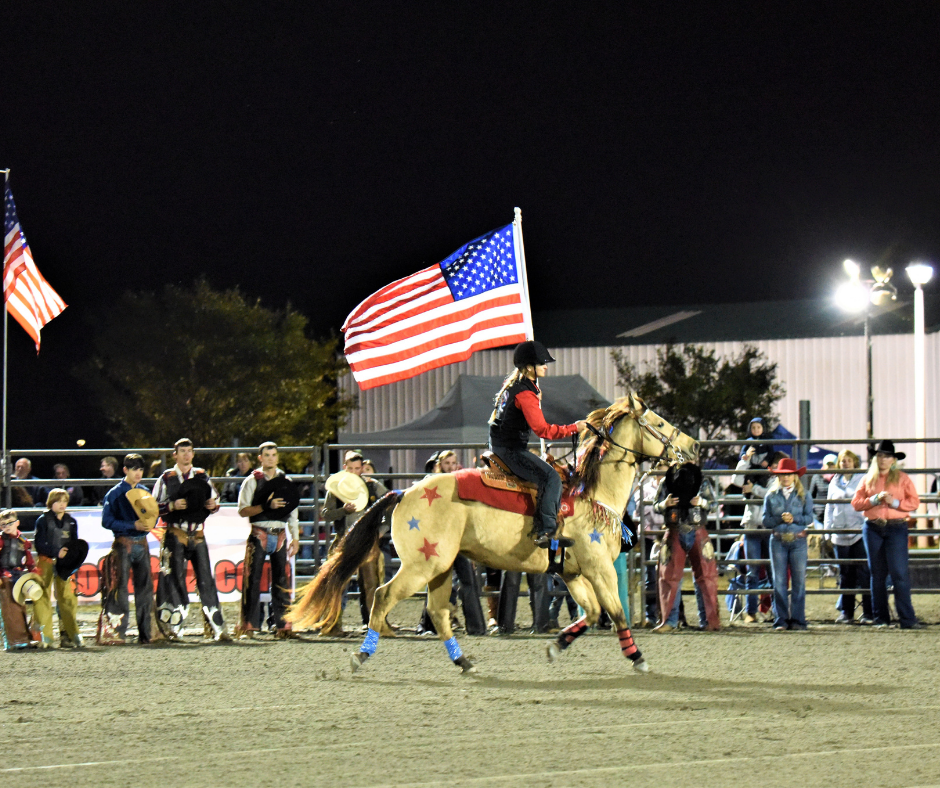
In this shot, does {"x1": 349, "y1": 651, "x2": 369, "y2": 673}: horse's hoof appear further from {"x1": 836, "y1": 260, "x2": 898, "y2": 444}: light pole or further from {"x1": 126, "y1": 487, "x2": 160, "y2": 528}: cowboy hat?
{"x1": 836, "y1": 260, "x2": 898, "y2": 444}: light pole

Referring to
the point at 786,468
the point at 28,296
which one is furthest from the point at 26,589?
the point at 786,468

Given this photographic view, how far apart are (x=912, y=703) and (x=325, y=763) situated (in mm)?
3884

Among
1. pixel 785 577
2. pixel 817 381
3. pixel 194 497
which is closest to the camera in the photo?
pixel 194 497

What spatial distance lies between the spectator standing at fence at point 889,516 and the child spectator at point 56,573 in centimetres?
797

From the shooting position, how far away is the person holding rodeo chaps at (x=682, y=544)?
12.5m

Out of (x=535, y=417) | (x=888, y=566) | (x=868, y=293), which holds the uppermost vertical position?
(x=868, y=293)

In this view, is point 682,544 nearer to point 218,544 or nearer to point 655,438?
point 655,438

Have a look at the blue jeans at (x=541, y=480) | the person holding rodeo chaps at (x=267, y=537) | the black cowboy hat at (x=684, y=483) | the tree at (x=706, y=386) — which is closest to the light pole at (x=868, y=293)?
the black cowboy hat at (x=684, y=483)

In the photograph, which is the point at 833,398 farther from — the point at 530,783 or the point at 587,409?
the point at 530,783

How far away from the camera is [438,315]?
11.1 meters

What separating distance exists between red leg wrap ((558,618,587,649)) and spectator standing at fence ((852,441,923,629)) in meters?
4.49

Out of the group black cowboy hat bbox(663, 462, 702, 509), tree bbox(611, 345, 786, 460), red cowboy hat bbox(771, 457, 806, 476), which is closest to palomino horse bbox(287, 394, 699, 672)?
black cowboy hat bbox(663, 462, 702, 509)

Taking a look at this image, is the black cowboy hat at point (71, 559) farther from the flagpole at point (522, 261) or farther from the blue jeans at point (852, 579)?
the blue jeans at point (852, 579)

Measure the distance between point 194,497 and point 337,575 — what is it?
3146 millimetres
